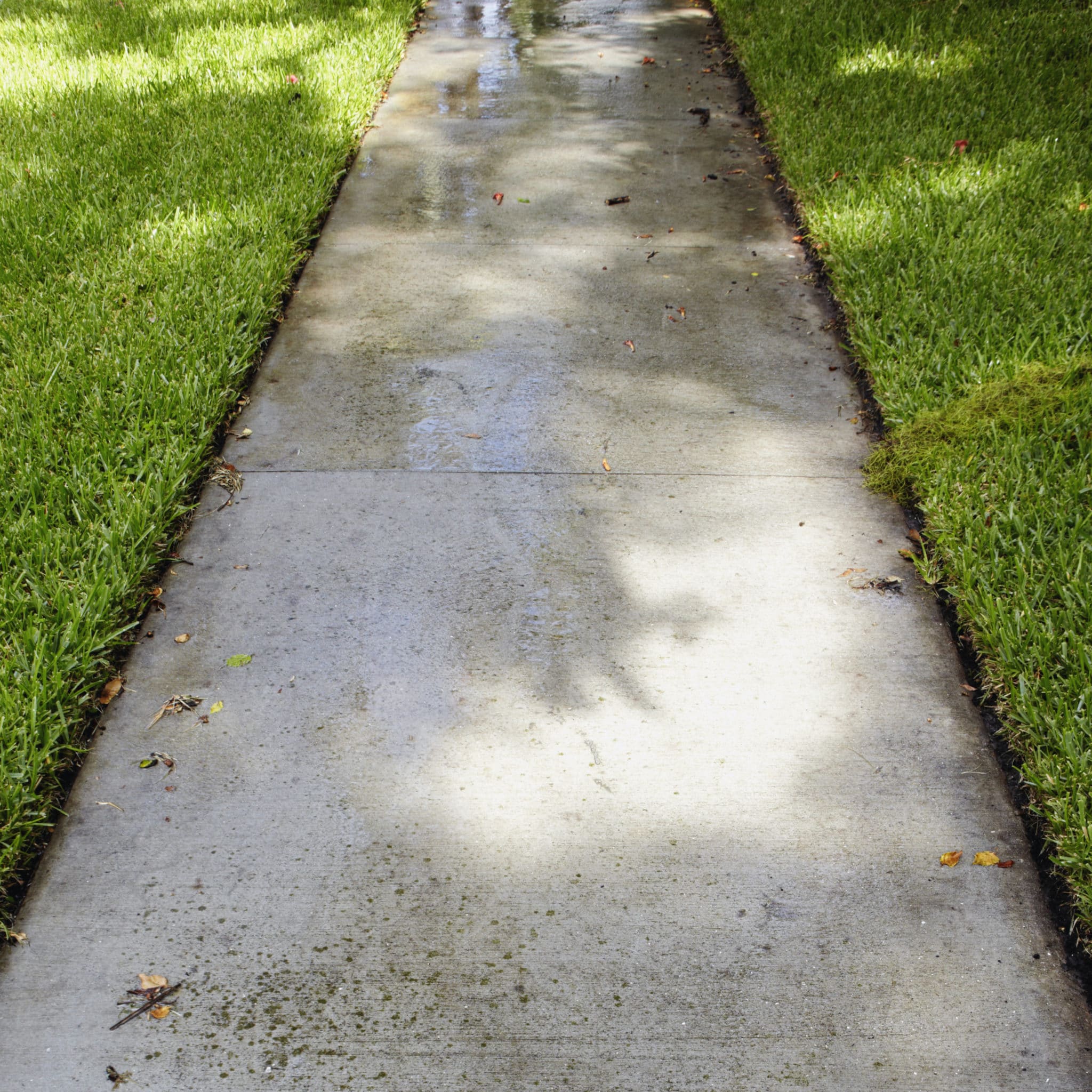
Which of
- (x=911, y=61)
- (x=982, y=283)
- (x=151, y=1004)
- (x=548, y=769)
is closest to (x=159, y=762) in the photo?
(x=151, y=1004)

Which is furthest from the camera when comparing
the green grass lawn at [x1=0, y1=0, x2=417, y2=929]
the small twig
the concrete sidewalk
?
the green grass lawn at [x1=0, y1=0, x2=417, y2=929]

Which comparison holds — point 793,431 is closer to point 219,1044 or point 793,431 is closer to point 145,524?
point 145,524

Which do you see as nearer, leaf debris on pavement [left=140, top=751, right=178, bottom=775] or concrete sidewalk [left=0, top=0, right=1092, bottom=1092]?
concrete sidewalk [left=0, top=0, right=1092, bottom=1092]

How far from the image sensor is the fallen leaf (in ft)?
8.57

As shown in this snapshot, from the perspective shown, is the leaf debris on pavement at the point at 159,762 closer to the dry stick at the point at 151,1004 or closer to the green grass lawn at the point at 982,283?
the dry stick at the point at 151,1004

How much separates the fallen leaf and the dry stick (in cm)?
85

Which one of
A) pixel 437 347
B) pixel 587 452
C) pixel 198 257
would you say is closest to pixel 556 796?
pixel 587 452

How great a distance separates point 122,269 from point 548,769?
316cm

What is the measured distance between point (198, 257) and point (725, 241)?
2.34 meters

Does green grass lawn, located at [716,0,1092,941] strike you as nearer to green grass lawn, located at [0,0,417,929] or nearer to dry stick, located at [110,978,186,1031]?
dry stick, located at [110,978,186,1031]

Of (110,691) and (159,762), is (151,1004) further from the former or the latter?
(110,691)

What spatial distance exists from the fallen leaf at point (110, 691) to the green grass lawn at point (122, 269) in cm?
2

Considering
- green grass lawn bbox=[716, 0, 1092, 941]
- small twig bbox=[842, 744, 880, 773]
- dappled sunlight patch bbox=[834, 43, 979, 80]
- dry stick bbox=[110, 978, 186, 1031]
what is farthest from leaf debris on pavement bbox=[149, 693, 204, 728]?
dappled sunlight patch bbox=[834, 43, 979, 80]

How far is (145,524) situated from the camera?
120 inches
